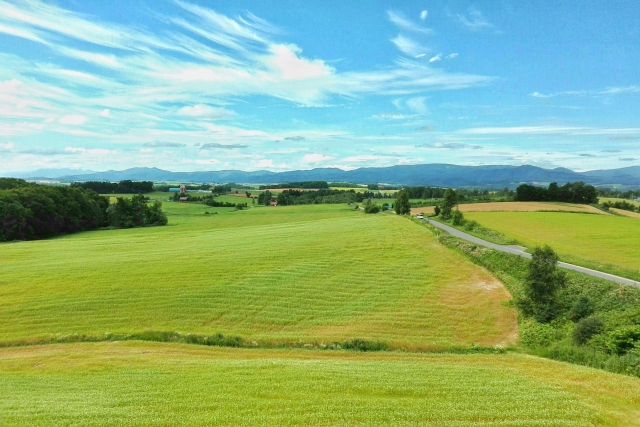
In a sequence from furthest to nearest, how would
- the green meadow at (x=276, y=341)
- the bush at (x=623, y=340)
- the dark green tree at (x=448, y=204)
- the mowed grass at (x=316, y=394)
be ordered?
the dark green tree at (x=448, y=204), the bush at (x=623, y=340), the green meadow at (x=276, y=341), the mowed grass at (x=316, y=394)

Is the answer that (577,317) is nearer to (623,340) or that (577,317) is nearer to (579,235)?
(623,340)

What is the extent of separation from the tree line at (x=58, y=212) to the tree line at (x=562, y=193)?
108185mm

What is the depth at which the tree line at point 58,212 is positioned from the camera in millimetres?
68500

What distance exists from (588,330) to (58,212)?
89977 millimetres

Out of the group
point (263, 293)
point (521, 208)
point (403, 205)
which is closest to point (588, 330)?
point (263, 293)

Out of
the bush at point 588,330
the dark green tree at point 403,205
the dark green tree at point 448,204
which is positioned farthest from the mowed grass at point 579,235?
the dark green tree at point 403,205

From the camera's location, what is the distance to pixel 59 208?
3081 inches

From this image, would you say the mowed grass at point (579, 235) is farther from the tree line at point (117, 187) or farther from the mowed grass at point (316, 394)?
the tree line at point (117, 187)

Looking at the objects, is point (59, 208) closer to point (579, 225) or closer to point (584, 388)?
point (584, 388)

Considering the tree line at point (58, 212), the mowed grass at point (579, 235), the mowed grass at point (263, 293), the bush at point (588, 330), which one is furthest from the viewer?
the tree line at point (58, 212)

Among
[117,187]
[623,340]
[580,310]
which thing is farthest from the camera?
[117,187]

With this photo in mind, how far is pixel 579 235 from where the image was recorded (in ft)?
182

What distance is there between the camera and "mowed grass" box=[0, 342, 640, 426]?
35.5ft

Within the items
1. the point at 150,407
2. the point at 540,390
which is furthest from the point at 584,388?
the point at 150,407
